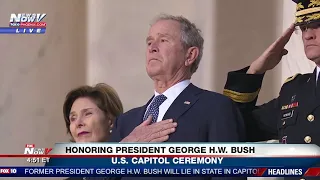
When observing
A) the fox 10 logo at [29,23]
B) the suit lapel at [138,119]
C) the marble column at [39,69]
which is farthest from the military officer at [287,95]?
the fox 10 logo at [29,23]

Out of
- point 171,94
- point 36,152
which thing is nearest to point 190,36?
point 171,94

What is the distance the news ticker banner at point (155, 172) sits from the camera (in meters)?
1.67

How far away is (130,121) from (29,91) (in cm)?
32

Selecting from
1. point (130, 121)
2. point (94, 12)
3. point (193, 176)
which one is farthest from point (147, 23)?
point (193, 176)

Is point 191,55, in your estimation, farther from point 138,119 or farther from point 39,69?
point 39,69

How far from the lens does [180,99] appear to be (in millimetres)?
1717

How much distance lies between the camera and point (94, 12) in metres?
1.85

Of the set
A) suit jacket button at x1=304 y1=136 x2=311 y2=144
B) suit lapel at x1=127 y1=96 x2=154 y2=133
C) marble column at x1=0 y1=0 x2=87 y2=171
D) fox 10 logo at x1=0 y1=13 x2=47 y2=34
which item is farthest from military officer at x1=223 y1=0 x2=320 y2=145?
fox 10 logo at x1=0 y1=13 x2=47 y2=34

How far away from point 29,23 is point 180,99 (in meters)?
0.50

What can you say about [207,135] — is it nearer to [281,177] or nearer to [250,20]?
[281,177]

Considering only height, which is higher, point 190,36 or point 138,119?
point 190,36

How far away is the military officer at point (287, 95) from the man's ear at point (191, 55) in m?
0.11

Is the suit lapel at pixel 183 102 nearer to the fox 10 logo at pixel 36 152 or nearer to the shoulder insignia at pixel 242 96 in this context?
the shoulder insignia at pixel 242 96

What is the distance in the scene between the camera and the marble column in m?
1.85
